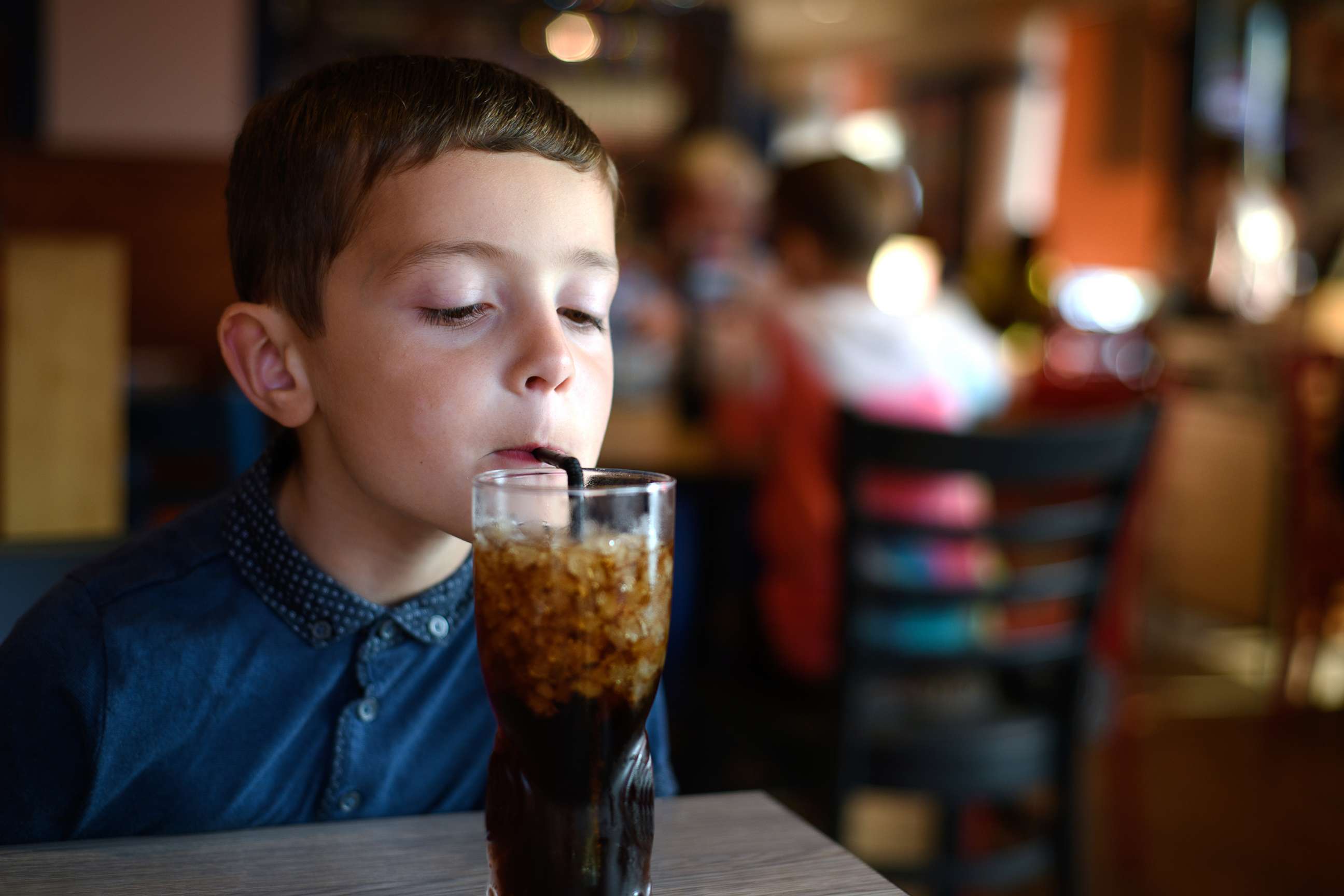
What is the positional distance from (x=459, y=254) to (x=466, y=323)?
4cm

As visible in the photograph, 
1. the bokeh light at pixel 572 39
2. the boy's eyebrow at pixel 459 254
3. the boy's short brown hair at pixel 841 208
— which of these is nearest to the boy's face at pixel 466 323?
the boy's eyebrow at pixel 459 254

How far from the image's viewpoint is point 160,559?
77cm

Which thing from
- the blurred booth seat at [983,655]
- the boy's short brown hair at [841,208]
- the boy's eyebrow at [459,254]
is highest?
the boy's short brown hair at [841,208]

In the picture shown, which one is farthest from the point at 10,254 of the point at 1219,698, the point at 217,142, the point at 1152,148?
the point at 1152,148

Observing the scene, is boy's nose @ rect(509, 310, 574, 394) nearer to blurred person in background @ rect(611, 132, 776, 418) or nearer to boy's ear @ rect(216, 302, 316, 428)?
boy's ear @ rect(216, 302, 316, 428)

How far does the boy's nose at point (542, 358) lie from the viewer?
2.13 feet

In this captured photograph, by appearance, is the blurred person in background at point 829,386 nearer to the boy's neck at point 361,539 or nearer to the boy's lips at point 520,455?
the boy's neck at point 361,539

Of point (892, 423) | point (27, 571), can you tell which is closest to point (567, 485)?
point (27, 571)

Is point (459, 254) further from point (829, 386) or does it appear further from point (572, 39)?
point (572, 39)

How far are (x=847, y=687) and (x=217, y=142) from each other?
332cm

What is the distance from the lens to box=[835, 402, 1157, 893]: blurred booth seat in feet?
5.46

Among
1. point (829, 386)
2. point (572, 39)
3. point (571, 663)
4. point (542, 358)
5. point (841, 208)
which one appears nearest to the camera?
point (571, 663)

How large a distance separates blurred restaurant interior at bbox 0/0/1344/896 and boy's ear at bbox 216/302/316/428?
→ 24 centimetres

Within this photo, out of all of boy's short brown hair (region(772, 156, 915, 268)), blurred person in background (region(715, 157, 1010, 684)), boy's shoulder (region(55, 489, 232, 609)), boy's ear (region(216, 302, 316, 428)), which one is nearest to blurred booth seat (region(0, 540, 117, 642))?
boy's shoulder (region(55, 489, 232, 609))
